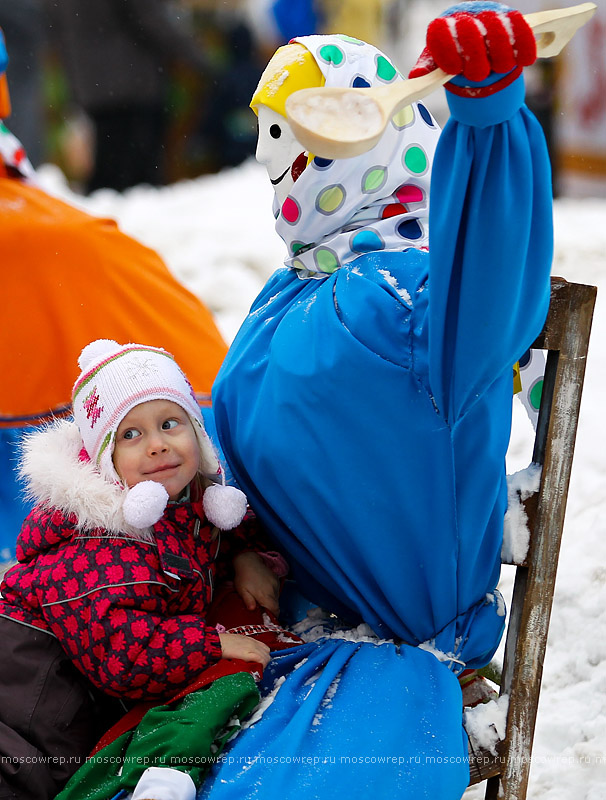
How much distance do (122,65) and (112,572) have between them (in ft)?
14.7

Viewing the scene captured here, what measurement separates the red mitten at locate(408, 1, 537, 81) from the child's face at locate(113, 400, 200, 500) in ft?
2.65

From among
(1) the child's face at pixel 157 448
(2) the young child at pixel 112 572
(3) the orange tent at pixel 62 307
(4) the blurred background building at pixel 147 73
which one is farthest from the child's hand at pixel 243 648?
(4) the blurred background building at pixel 147 73

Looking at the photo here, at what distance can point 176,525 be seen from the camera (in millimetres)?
1715

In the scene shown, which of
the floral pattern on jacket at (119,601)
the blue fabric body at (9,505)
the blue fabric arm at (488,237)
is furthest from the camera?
the blue fabric body at (9,505)

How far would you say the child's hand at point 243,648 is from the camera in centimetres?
161

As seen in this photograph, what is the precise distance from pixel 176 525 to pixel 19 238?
4.00 ft

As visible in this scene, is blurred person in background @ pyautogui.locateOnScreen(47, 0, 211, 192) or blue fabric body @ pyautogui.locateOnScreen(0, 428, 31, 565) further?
blurred person in background @ pyautogui.locateOnScreen(47, 0, 211, 192)

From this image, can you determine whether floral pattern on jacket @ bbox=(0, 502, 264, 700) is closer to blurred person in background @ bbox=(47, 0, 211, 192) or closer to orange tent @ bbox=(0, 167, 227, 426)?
orange tent @ bbox=(0, 167, 227, 426)

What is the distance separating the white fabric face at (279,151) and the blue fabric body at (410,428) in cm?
18

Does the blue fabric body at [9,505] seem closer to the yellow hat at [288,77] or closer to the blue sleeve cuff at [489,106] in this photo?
the yellow hat at [288,77]

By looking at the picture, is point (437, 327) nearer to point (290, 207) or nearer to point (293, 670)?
point (290, 207)

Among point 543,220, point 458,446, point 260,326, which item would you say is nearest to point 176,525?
point 260,326

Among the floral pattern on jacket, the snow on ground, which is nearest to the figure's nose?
the floral pattern on jacket

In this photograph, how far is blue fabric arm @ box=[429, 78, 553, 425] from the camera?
4.06ft
